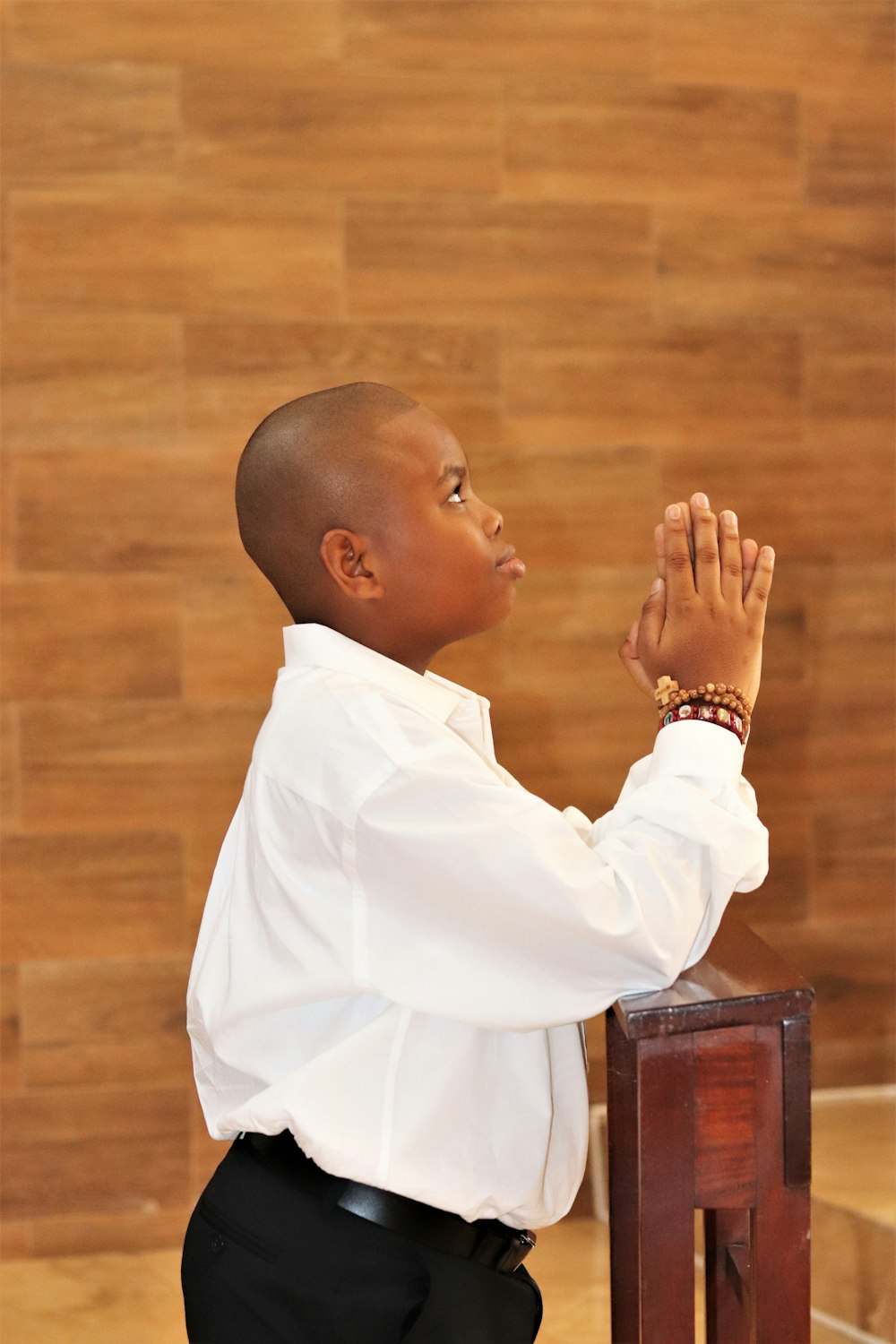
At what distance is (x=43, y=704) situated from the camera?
281cm

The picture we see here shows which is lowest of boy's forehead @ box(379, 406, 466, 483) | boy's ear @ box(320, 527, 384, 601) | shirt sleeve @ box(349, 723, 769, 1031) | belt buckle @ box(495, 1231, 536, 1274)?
belt buckle @ box(495, 1231, 536, 1274)

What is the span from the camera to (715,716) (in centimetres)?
116

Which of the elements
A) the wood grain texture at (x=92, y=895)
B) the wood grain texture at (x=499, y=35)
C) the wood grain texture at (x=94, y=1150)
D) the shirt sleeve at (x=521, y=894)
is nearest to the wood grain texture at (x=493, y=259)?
the wood grain texture at (x=499, y=35)

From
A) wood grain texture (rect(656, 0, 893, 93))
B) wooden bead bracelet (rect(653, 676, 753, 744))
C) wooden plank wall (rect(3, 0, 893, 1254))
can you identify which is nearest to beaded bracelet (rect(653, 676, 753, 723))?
wooden bead bracelet (rect(653, 676, 753, 744))

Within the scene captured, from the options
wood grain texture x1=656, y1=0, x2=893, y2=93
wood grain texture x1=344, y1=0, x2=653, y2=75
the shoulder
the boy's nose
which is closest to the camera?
the shoulder

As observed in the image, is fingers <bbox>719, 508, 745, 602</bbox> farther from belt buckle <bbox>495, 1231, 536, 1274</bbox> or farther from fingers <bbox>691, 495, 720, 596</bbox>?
belt buckle <bbox>495, 1231, 536, 1274</bbox>

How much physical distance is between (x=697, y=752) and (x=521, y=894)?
0.60ft

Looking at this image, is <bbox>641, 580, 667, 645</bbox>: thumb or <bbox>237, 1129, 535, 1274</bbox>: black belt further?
<bbox>641, 580, 667, 645</bbox>: thumb

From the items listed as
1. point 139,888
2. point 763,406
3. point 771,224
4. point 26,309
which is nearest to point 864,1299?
point 139,888

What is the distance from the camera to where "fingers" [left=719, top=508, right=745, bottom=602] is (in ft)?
3.99

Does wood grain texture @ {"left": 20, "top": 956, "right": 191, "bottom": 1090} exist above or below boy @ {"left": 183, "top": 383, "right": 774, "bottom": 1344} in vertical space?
below

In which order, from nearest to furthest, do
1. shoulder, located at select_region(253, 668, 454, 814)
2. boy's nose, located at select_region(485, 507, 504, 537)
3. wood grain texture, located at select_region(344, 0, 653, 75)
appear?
shoulder, located at select_region(253, 668, 454, 814)
boy's nose, located at select_region(485, 507, 504, 537)
wood grain texture, located at select_region(344, 0, 653, 75)

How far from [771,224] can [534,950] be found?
2349 mm

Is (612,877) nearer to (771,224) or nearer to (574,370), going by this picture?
(574,370)
